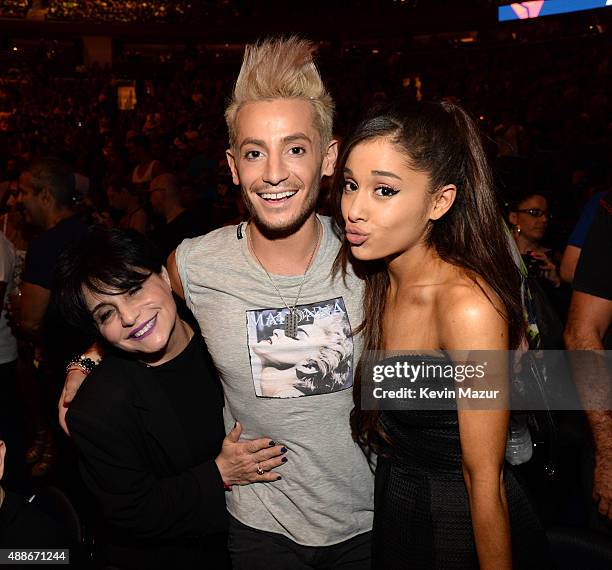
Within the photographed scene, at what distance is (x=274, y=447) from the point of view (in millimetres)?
1738

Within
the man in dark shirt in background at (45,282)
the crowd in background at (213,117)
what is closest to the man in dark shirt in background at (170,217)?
the crowd in background at (213,117)

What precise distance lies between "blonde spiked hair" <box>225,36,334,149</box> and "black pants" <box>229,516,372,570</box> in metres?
1.12

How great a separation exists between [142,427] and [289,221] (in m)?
0.69

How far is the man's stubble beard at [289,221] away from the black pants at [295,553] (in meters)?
0.85

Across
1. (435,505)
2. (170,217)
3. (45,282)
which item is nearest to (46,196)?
(45,282)

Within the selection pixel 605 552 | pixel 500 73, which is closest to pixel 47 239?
pixel 605 552

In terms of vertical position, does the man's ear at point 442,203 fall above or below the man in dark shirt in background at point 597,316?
above

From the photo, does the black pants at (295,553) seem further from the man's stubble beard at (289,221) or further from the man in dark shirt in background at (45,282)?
the man in dark shirt in background at (45,282)

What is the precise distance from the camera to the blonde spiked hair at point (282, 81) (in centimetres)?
173

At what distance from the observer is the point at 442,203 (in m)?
1.56

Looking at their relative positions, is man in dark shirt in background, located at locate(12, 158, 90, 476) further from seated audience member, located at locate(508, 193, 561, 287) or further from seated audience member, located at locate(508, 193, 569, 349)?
seated audience member, located at locate(508, 193, 561, 287)

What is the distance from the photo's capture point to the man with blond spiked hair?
171cm

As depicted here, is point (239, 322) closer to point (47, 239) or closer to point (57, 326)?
point (57, 326)

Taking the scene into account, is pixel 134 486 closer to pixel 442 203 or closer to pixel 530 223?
pixel 442 203
